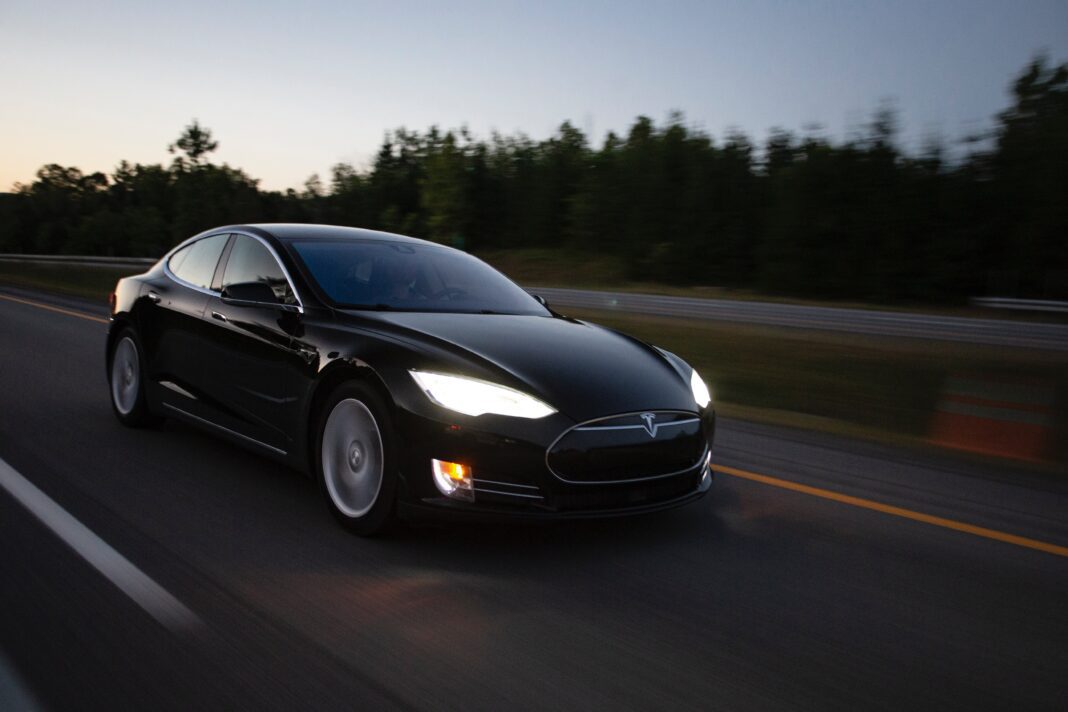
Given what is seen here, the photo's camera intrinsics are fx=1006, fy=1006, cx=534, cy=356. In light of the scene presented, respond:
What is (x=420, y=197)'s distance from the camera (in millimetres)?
79750

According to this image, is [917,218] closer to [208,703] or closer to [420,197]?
[420,197]

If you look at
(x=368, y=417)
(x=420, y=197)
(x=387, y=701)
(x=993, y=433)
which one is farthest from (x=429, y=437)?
(x=420, y=197)

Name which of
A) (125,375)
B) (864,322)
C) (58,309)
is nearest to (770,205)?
(864,322)

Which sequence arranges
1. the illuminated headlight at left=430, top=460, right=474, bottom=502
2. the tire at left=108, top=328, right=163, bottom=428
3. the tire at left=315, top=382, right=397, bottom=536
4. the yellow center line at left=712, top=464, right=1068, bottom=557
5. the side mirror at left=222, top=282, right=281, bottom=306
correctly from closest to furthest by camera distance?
the illuminated headlight at left=430, top=460, right=474, bottom=502
the tire at left=315, top=382, right=397, bottom=536
the yellow center line at left=712, top=464, right=1068, bottom=557
the side mirror at left=222, top=282, right=281, bottom=306
the tire at left=108, top=328, right=163, bottom=428

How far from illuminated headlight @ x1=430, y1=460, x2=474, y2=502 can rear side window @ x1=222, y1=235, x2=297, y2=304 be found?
1.59 m

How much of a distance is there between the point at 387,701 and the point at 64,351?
998 centimetres

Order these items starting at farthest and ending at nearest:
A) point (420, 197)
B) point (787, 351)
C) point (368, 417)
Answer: point (420, 197), point (787, 351), point (368, 417)

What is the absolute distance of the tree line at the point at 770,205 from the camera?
4447 centimetres

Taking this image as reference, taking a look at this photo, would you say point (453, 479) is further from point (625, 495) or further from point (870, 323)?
point (870, 323)

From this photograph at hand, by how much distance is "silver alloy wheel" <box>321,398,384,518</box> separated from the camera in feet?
15.0

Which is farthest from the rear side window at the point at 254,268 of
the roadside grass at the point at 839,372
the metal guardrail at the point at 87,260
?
the metal guardrail at the point at 87,260

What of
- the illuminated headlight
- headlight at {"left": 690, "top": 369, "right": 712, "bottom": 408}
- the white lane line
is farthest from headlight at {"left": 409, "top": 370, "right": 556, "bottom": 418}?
the white lane line

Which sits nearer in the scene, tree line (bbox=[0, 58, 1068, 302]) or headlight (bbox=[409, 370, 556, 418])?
headlight (bbox=[409, 370, 556, 418])

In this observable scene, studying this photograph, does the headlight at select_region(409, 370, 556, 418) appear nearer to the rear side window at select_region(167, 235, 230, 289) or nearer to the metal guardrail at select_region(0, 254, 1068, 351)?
the rear side window at select_region(167, 235, 230, 289)
